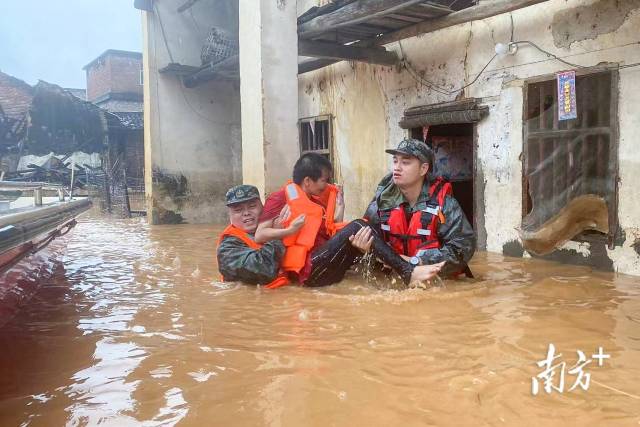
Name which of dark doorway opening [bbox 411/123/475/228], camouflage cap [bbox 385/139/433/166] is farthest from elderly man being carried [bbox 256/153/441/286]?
dark doorway opening [bbox 411/123/475/228]

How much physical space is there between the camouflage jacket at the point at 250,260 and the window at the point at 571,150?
3.27 m

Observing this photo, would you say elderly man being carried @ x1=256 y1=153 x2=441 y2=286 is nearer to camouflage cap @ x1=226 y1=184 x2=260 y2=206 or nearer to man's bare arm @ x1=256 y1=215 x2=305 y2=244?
man's bare arm @ x1=256 y1=215 x2=305 y2=244

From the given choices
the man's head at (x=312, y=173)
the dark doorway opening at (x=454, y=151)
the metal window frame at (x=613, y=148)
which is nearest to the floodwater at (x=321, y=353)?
the metal window frame at (x=613, y=148)

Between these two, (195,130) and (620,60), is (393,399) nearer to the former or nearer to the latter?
(620,60)

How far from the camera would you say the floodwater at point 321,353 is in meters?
2.27

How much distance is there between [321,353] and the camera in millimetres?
3000

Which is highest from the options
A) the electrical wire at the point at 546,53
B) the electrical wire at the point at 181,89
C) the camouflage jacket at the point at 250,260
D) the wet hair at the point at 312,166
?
the electrical wire at the point at 181,89

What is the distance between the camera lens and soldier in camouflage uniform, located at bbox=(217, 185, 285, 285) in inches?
184

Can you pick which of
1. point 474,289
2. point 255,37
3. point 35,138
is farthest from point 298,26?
point 35,138

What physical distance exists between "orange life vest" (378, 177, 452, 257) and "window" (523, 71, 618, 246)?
6.54ft

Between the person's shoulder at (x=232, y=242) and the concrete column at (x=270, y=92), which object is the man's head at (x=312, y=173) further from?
the concrete column at (x=270, y=92)

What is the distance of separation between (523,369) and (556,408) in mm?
440

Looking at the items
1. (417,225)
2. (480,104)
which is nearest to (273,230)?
(417,225)

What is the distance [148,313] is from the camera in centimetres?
402
